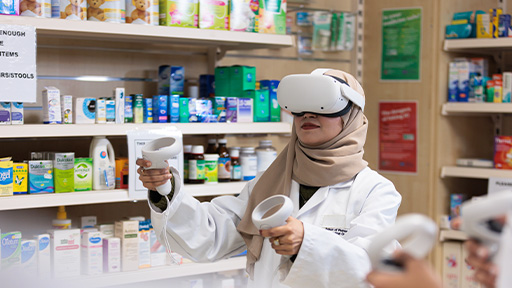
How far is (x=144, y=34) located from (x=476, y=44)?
1970mm

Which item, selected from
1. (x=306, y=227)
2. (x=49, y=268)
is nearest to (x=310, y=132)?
(x=306, y=227)

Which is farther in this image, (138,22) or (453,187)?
(453,187)

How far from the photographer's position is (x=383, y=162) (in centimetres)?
427

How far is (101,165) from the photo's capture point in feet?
10.0

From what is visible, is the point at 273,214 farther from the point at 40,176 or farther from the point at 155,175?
the point at 40,176

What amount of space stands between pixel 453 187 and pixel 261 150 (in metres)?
1.40

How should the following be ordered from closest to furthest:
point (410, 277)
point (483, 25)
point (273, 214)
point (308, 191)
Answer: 1. point (410, 277)
2. point (273, 214)
3. point (308, 191)
4. point (483, 25)

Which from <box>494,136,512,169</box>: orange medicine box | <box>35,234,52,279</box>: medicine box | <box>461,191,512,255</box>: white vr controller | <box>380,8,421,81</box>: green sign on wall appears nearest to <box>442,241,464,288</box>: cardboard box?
<box>494,136,512,169</box>: orange medicine box

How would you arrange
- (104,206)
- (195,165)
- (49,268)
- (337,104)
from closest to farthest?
(337,104)
(49,268)
(195,165)
(104,206)

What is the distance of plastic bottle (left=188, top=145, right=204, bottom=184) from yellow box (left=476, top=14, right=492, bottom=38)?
182cm

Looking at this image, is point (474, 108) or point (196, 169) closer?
point (196, 169)

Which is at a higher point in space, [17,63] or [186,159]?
[17,63]

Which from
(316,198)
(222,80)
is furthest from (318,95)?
(222,80)

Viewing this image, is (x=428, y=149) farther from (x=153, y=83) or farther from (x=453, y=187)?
(x=153, y=83)
